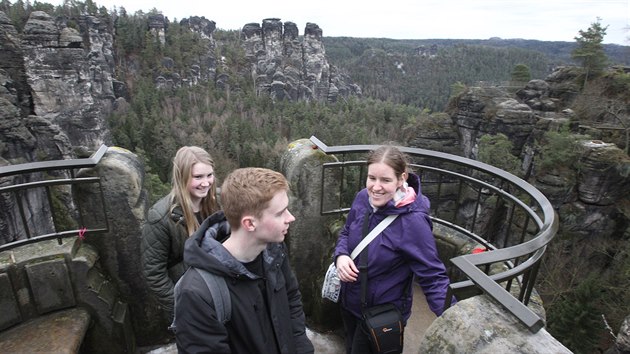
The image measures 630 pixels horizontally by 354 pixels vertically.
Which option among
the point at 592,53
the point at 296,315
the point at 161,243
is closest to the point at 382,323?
the point at 296,315

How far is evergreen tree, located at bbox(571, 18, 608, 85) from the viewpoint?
104 feet

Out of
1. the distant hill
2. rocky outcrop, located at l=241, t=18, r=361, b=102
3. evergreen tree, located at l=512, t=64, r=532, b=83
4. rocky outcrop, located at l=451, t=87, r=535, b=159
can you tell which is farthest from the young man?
the distant hill

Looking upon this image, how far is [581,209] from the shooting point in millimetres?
21875

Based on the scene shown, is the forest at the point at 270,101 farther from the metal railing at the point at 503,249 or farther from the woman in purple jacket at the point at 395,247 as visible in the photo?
the woman in purple jacket at the point at 395,247

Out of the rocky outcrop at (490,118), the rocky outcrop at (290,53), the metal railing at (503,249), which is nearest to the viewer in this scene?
the metal railing at (503,249)

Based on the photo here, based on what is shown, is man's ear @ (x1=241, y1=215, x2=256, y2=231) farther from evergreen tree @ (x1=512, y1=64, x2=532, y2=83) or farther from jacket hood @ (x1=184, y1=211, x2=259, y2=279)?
evergreen tree @ (x1=512, y1=64, x2=532, y2=83)

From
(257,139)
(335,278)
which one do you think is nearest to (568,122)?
(335,278)

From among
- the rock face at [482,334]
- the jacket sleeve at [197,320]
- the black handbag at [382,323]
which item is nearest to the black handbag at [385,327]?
the black handbag at [382,323]

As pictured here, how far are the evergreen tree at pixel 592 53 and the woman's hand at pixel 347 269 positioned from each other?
36901 millimetres

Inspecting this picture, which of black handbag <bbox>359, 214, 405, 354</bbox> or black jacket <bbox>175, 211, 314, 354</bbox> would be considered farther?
black handbag <bbox>359, 214, 405, 354</bbox>

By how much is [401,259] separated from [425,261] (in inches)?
6.7

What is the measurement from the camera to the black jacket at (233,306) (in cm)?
165

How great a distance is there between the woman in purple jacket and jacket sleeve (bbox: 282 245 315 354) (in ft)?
1.07

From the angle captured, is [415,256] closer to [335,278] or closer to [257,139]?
[335,278]
